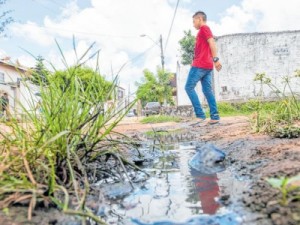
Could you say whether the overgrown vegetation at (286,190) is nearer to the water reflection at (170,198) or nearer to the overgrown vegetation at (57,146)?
the water reflection at (170,198)

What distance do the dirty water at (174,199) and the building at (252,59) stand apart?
1700 centimetres

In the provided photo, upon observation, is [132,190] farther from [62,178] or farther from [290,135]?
[290,135]

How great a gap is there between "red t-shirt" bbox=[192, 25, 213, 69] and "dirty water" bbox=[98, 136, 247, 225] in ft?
10.7

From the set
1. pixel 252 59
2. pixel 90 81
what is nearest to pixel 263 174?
pixel 90 81

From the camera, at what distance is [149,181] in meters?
1.76

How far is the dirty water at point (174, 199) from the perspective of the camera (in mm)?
1142

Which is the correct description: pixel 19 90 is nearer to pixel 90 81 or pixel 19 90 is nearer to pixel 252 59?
pixel 90 81

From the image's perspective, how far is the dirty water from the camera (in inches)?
45.0

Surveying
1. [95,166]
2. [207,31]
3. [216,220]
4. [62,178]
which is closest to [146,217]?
[216,220]

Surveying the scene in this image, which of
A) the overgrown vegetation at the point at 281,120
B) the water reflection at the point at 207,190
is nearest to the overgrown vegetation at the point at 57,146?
the water reflection at the point at 207,190

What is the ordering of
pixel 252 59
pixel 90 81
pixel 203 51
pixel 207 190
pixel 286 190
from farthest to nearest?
1. pixel 252 59
2. pixel 203 51
3. pixel 90 81
4. pixel 207 190
5. pixel 286 190

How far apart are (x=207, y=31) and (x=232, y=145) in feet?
9.41

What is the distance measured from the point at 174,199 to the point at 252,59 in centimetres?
1813

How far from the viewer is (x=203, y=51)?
204 inches
